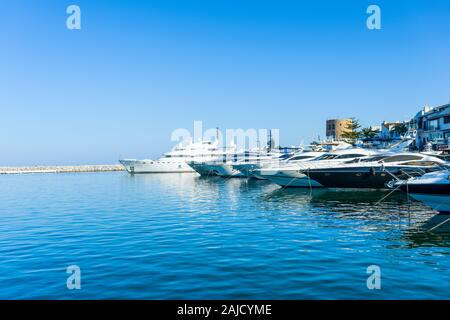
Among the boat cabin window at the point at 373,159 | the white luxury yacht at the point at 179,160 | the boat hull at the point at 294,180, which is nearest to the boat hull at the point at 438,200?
the boat cabin window at the point at 373,159

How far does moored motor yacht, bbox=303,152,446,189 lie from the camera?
3394 centimetres

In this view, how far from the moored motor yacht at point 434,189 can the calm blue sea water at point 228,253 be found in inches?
43.5

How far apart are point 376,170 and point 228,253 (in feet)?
77.5

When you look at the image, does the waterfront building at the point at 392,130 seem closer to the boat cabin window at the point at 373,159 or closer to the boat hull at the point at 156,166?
the boat hull at the point at 156,166

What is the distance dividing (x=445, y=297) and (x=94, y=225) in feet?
58.5

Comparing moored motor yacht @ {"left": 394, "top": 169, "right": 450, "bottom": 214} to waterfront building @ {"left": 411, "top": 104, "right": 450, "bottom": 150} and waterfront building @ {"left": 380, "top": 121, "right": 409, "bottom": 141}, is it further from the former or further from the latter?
waterfront building @ {"left": 380, "top": 121, "right": 409, "bottom": 141}

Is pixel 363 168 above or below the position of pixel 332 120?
below

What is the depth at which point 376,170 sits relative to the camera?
34062 millimetres

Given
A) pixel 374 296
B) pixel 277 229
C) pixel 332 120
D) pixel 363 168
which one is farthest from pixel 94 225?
pixel 332 120

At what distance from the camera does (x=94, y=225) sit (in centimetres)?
2203

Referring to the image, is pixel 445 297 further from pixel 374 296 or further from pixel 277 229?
pixel 277 229

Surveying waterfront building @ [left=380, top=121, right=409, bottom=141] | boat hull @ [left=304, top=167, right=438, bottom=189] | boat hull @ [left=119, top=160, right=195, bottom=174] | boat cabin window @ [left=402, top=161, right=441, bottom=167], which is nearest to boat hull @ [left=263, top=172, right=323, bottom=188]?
boat hull @ [left=304, top=167, right=438, bottom=189]

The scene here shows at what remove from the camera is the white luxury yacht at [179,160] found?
310 feet

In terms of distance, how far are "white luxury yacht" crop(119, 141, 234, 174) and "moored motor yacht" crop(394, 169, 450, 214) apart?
73104mm
